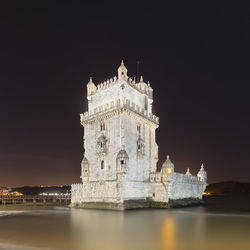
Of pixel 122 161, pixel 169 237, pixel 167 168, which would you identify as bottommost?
pixel 169 237

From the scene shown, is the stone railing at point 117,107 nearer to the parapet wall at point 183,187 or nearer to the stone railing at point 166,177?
the stone railing at point 166,177

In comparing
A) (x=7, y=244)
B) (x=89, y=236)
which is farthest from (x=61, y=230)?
(x=7, y=244)

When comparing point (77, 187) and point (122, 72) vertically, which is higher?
point (122, 72)

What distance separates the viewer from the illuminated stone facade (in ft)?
124

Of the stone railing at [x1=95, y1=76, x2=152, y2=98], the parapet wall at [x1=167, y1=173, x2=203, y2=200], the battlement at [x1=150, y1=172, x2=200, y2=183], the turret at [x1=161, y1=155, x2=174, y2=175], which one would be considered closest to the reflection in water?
the battlement at [x1=150, y1=172, x2=200, y2=183]

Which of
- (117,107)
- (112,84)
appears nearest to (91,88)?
(112,84)

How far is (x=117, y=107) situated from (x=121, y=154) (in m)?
7.02

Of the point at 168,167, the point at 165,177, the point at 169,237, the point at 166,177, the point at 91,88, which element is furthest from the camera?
the point at 91,88

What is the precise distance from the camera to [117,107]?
3884 cm

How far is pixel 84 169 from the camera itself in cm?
4184

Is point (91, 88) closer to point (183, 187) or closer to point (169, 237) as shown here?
point (183, 187)

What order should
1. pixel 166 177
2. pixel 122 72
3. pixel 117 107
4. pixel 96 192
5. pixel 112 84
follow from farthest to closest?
pixel 112 84, pixel 122 72, pixel 166 177, pixel 96 192, pixel 117 107

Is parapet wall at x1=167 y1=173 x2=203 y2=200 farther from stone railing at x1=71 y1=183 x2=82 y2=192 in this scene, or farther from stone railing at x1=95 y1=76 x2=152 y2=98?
stone railing at x1=95 y1=76 x2=152 y2=98

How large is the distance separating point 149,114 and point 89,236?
29.0m
